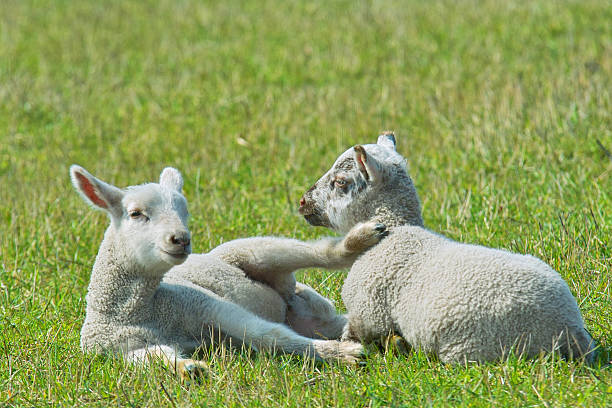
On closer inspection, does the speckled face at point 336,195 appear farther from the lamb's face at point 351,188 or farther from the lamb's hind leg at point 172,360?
the lamb's hind leg at point 172,360

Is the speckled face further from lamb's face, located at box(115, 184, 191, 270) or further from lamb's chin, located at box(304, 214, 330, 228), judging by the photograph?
lamb's face, located at box(115, 184, 191, 270)

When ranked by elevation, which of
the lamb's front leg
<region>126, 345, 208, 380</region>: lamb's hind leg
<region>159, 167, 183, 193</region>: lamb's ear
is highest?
<region>159, 167, 183, 193</region>: lamb's ear

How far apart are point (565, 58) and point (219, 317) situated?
7.78 meters

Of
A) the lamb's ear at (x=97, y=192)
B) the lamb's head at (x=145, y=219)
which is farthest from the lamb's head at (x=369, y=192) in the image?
the lamb's ear at (x=97, y=192)

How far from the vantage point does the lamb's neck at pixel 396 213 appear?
5328 millimetres

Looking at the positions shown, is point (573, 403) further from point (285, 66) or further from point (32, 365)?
point (285, 66)

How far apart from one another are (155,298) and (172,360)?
0.51 m

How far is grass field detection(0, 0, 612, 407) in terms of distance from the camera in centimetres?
469

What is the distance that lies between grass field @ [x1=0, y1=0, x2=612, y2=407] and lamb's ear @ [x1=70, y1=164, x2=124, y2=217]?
0.88m

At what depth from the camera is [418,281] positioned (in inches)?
191

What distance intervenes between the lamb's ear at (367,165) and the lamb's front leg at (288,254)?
0.28 meters

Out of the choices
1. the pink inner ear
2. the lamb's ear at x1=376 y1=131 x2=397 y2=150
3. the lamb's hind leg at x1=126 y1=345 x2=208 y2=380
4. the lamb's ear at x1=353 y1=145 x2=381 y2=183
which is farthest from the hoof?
the lamb's ear at x1=376 y1=131 x2=397 y2=150

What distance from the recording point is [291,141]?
9.98 m

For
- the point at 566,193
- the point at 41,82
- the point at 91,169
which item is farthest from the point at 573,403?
the point at 41,82
